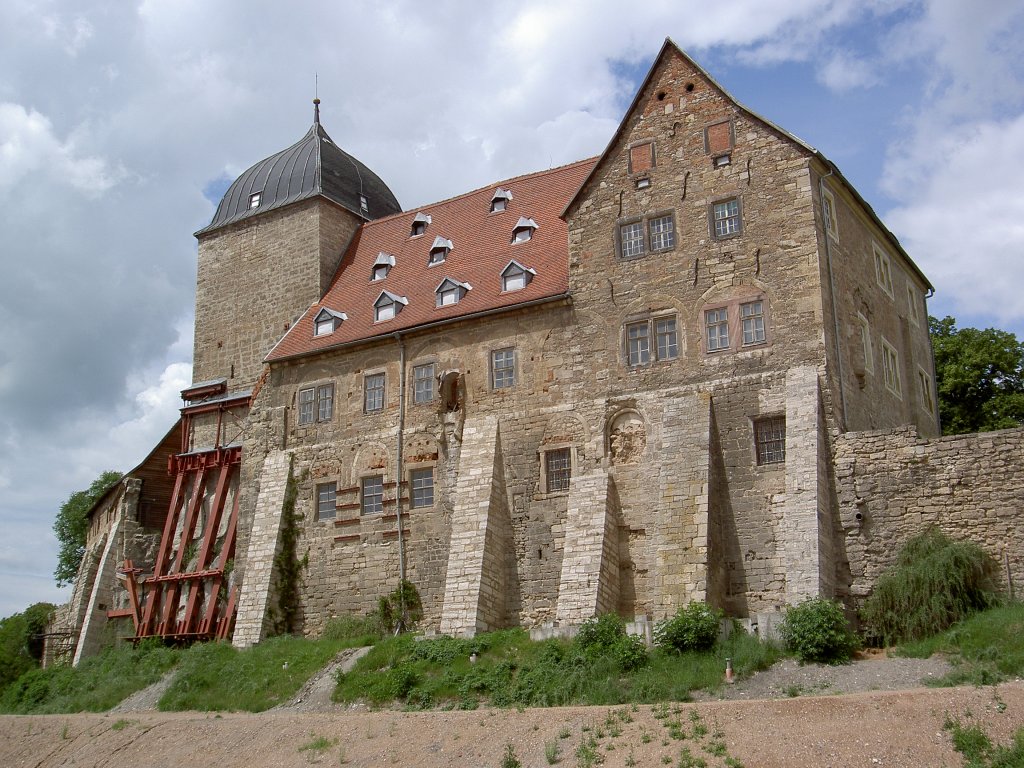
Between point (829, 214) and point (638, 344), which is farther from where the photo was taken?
point (638, 344)

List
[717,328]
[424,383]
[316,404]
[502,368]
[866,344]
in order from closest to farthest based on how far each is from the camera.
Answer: [717,328] < [866,344] < [502,368] < [424,383] < [316,404]

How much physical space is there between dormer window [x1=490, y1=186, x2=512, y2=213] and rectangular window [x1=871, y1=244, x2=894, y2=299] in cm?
1058

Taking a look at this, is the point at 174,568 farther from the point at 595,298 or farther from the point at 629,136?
the point at 629,136

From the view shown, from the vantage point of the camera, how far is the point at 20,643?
38.3 metres

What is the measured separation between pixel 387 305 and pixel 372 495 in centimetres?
548

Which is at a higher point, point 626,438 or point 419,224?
point 419,224

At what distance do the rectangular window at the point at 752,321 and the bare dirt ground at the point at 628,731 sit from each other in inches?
304

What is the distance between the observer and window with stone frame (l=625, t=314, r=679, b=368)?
2677cm

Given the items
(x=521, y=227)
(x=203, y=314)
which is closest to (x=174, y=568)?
(x=203, y=314)

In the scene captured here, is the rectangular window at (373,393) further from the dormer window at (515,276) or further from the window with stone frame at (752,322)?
the window with stone frame at (752,322)

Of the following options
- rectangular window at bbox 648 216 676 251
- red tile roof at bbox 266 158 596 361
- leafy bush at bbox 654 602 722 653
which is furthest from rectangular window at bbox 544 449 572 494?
leafy bush at bbox 654 602 722 653

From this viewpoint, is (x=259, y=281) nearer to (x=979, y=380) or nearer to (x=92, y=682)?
(x=92, y=682)

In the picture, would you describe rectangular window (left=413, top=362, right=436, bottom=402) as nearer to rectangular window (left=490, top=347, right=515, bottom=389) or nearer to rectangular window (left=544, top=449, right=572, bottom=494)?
rectangular window (left=490, top=347, right=515, bottom=389)

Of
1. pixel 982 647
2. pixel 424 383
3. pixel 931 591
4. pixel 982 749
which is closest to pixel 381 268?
pixel 424 383
